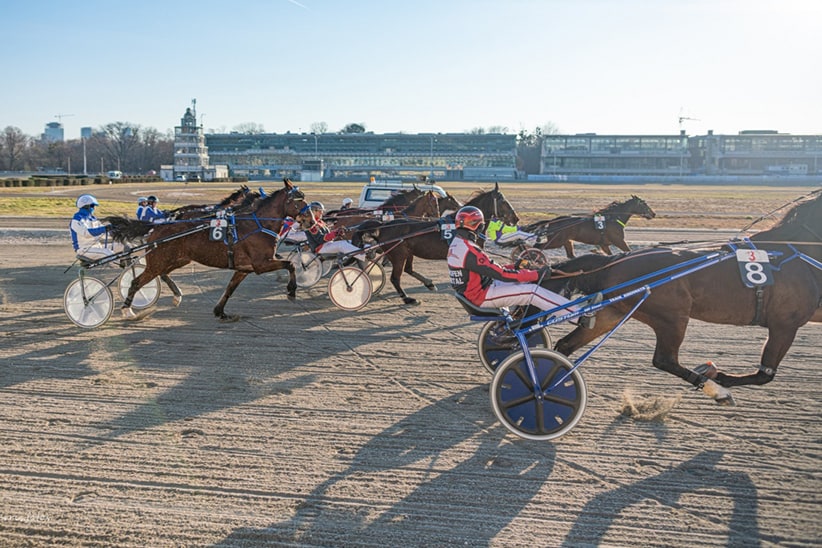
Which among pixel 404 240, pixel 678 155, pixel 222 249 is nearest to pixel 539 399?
pixel 222 249

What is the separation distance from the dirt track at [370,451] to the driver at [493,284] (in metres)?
1.10

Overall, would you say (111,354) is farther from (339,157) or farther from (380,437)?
(339,157)

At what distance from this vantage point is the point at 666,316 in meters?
6.16

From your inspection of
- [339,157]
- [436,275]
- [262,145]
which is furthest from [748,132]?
[436,275]

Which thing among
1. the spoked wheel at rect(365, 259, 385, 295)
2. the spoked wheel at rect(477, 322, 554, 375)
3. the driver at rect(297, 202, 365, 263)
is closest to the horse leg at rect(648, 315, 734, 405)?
the spoked wheel at rect(477, 322, 554, 375)

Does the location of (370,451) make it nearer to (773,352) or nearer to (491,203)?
(773,352)

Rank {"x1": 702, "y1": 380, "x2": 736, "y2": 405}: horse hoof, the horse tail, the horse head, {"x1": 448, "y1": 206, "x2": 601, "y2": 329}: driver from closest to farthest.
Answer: {"x1": 702, "y1": 380, "x2": 736, "y2": 405}: horse hoof < {"x1": 448, "y1": 206, "x2": 601, "y2": 329}: driver < the horse tail < the horse head

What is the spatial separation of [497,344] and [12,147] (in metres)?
135

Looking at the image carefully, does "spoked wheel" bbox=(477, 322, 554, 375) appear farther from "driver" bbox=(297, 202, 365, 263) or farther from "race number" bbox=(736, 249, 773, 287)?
"driver" bbox=(297, 202, 365, 263)

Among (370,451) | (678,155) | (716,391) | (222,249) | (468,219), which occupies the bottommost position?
(370,451)

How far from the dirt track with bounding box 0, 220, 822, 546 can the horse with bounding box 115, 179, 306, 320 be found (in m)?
1.52

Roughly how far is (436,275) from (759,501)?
36.5 ft

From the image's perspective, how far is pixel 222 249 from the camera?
420 inches

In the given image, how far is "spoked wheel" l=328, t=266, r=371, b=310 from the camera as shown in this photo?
11.0 meters
